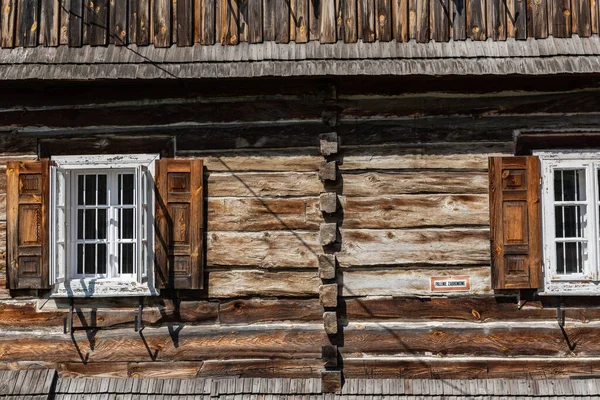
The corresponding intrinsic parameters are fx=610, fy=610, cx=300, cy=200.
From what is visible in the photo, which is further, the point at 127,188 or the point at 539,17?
the point at 127,188

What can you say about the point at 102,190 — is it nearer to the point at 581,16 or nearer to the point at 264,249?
the point at 264,249

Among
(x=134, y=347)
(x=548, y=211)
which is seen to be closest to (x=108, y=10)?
(x=134, y=347)

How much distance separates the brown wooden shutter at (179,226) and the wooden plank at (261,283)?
0.20 m

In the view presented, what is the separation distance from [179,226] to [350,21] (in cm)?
284

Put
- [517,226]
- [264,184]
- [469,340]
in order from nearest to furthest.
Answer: [517,226] → [469,340] → [264,184]

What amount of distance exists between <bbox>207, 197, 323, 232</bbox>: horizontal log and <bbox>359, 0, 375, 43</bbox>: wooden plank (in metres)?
1.80

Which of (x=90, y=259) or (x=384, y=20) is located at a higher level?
(x=384, y=20)

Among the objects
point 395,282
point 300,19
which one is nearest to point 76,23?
point 300,19

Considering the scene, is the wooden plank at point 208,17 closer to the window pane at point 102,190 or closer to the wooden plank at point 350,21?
the wooden plank at point 350,21

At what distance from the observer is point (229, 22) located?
6.55m

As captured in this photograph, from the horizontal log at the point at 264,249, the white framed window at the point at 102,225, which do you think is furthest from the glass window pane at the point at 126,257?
the horizontal log at the point at 264,249

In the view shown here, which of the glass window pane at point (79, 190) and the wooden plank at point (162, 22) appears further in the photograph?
the glass window pane at point (79, 190)

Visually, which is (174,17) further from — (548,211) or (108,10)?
(548,211)

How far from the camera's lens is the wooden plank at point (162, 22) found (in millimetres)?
6527
